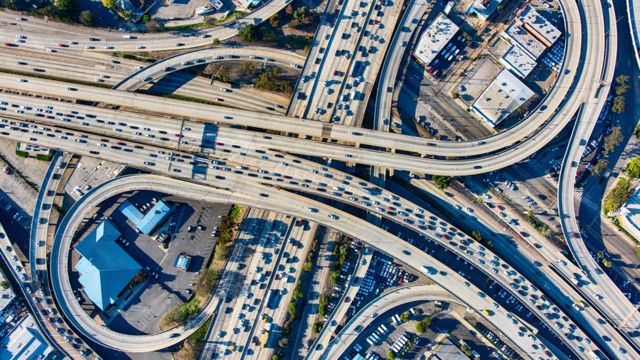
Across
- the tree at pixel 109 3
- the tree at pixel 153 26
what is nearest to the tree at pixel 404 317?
the tree at pixel 153 26

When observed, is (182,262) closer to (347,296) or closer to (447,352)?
(347,296)

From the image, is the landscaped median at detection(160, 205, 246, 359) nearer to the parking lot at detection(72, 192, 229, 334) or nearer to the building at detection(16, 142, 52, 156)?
the parking lot at detection(72, 192, 229, 334)

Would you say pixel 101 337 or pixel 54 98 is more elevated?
pixel 54 98

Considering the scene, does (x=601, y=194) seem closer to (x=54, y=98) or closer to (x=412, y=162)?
(x=412, y=162)

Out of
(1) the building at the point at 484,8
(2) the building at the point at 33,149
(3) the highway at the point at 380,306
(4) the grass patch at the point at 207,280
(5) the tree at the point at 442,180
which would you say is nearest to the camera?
(4) the grass patch at the point at 207,280

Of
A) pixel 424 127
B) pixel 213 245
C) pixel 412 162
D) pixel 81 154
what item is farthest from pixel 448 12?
pixel 81 154

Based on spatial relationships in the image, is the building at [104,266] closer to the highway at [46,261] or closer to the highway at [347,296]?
the highway at [46,261]

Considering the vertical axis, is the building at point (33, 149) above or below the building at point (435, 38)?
below

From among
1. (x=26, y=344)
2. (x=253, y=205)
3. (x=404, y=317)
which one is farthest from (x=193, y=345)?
(x=404, y=317)
